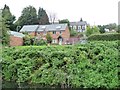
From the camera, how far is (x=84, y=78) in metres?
8.79

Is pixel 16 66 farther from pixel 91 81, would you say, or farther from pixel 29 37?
pixel 29 37

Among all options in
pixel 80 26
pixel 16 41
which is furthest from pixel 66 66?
pixel 80 26

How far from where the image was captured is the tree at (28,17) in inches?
1324

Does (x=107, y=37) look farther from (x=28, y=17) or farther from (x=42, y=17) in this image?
(x=42, y=17)

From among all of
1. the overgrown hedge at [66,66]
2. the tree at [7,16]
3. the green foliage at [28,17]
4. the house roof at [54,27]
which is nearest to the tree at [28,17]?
the green foliage at [28,17]

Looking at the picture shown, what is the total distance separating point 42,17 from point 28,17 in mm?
2273

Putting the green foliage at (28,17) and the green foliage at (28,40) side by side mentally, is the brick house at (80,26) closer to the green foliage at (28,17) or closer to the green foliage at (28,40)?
the green foliage at (28,17)

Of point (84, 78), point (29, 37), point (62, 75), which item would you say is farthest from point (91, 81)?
point (29, 37)

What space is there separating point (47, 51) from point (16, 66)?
152 cm

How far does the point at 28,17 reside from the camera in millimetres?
34156

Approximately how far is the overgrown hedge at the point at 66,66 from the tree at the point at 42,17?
2399cm

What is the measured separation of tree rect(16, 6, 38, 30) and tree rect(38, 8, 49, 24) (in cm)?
69

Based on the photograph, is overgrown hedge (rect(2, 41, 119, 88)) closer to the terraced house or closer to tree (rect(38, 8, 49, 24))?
the terraced house

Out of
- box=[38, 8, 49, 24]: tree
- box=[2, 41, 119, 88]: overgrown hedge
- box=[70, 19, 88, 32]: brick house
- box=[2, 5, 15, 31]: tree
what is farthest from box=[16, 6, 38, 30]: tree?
box=[2, 41, 119, 88]: overgrown hedge
